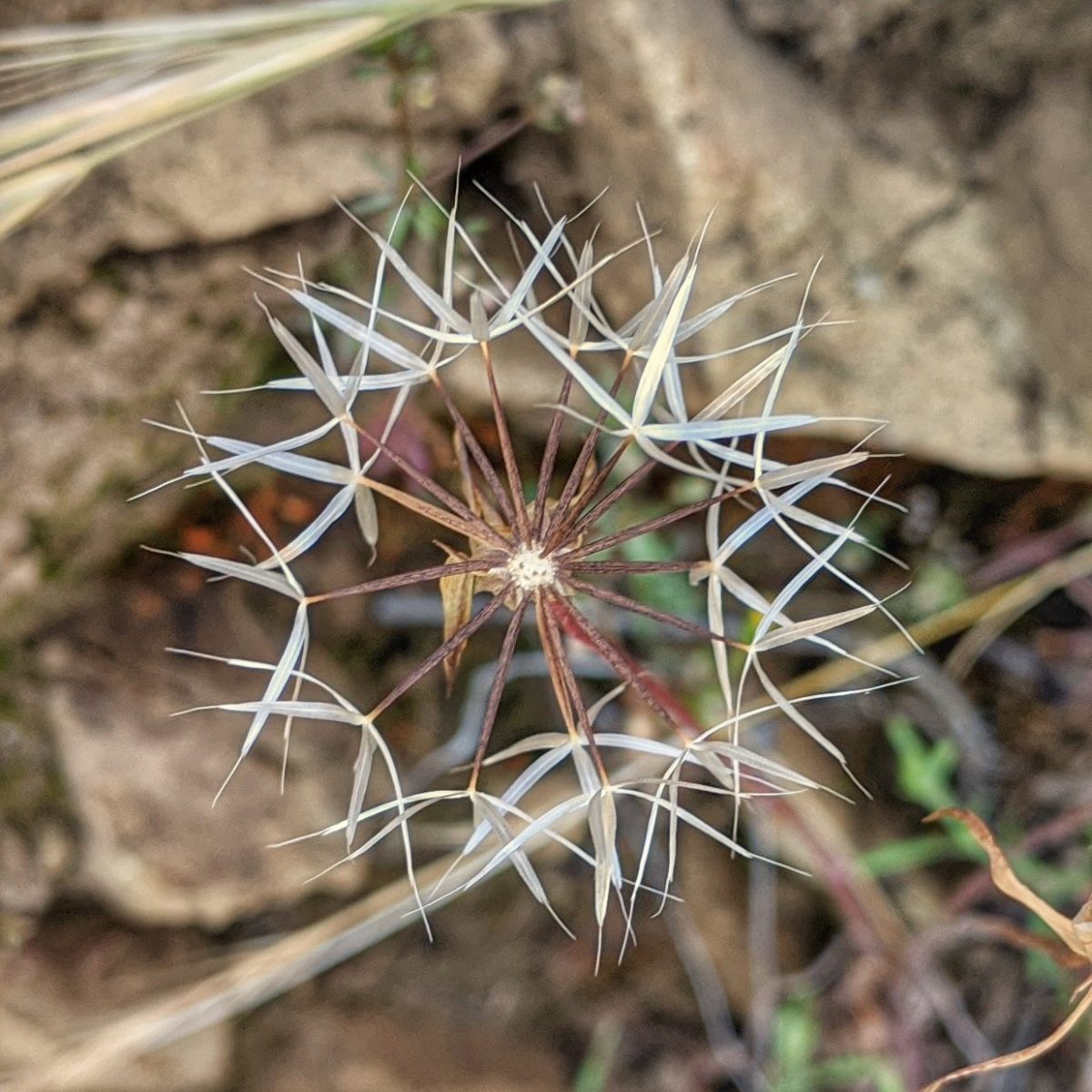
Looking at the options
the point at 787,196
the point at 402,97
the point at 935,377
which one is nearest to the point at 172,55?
the point at 402,97

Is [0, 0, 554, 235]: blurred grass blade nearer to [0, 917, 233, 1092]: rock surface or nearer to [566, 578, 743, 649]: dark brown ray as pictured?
[566, 578, 743, 649]: dark brown ray

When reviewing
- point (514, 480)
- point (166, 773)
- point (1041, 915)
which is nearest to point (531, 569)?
point (514, 480)

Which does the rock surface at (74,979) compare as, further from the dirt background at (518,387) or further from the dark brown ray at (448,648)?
the dark brown ray at (448,648)

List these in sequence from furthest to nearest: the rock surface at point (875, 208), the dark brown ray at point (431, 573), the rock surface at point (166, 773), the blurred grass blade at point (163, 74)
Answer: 1. the rock surface at point (166, 773)
2. the rock surface at point (875, 208)
3. the blurred grass blade at point (163, 74)
4. the dark brown ray at point (431, 573)

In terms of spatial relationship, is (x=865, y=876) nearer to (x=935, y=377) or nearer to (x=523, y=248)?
(x=935, y=377)

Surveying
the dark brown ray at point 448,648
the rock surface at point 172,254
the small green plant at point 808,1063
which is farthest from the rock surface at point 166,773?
the dark brown ray at point 448,648

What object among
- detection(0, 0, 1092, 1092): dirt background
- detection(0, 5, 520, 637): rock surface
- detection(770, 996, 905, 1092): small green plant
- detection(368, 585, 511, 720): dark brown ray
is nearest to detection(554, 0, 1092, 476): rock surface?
detection(0, 0, 1092, 1092): dirt background
